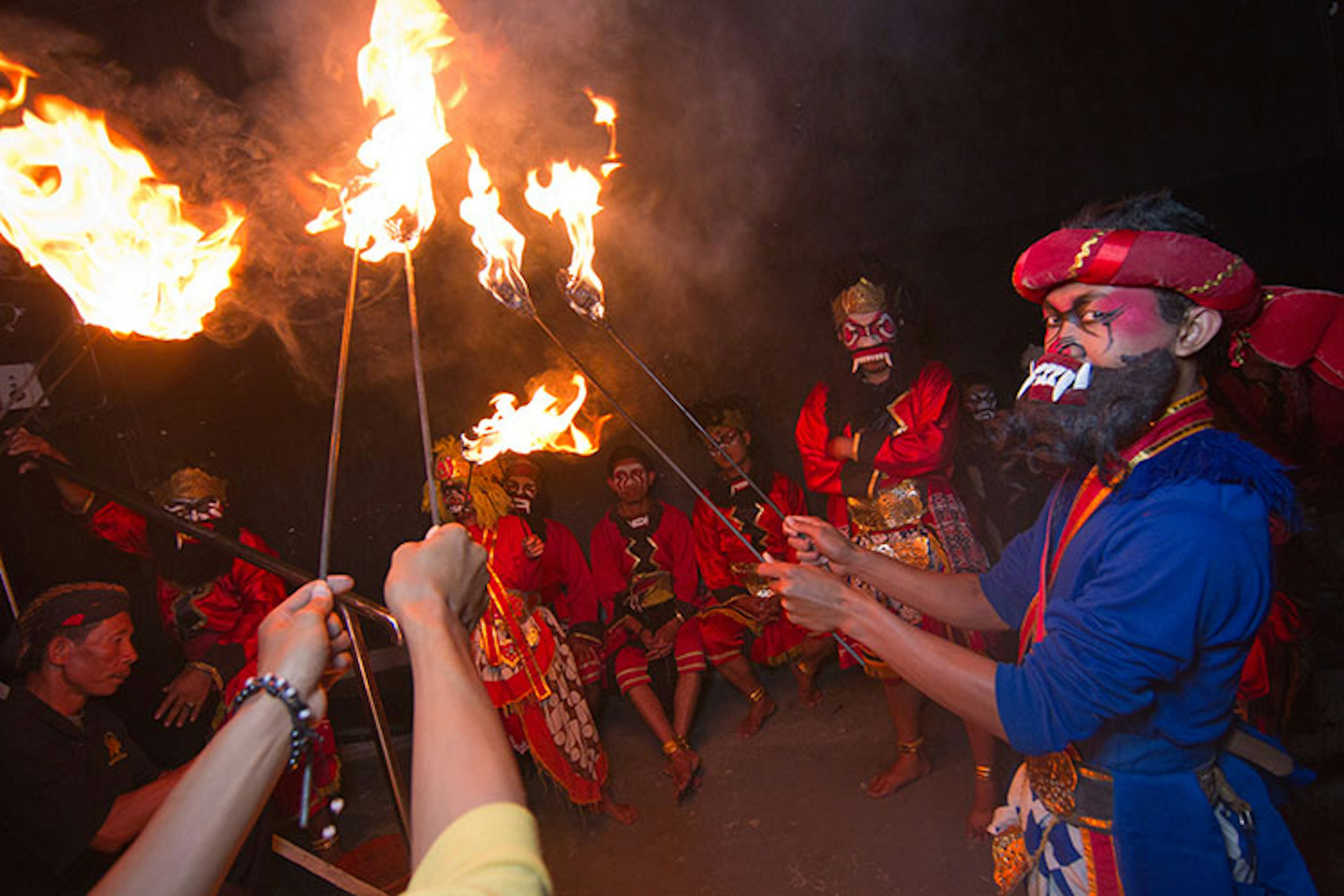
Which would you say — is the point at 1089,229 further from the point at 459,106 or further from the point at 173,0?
the point at 173,0

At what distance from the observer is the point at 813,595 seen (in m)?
2.31

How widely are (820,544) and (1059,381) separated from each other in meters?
0.98

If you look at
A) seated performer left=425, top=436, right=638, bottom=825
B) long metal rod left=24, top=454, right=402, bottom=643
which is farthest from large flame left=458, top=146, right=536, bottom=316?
seated performer left=425, top=436, right=638, bottom=825

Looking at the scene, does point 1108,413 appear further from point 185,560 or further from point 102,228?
point 185,560

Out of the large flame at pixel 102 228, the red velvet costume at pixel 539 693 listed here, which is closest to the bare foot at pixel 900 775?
the red velvet costume at pixel 539 693

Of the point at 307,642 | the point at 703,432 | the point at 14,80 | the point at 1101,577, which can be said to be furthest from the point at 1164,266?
the point at 14,80

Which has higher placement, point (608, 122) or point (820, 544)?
point (608, 122)

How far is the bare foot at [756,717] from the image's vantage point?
5812mm

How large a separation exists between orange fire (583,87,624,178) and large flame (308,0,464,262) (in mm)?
3119

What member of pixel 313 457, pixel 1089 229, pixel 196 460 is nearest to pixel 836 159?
pixel 1089 229

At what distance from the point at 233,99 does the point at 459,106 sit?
1.82m

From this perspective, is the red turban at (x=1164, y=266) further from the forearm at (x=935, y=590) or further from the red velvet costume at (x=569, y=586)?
the red velvet costume at (x=569, y=586)

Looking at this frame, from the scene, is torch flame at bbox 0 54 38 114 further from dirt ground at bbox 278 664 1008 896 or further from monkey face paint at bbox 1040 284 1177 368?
monkey face paint at bbox 1040 284 1177 368

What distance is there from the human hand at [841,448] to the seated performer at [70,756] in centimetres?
411
